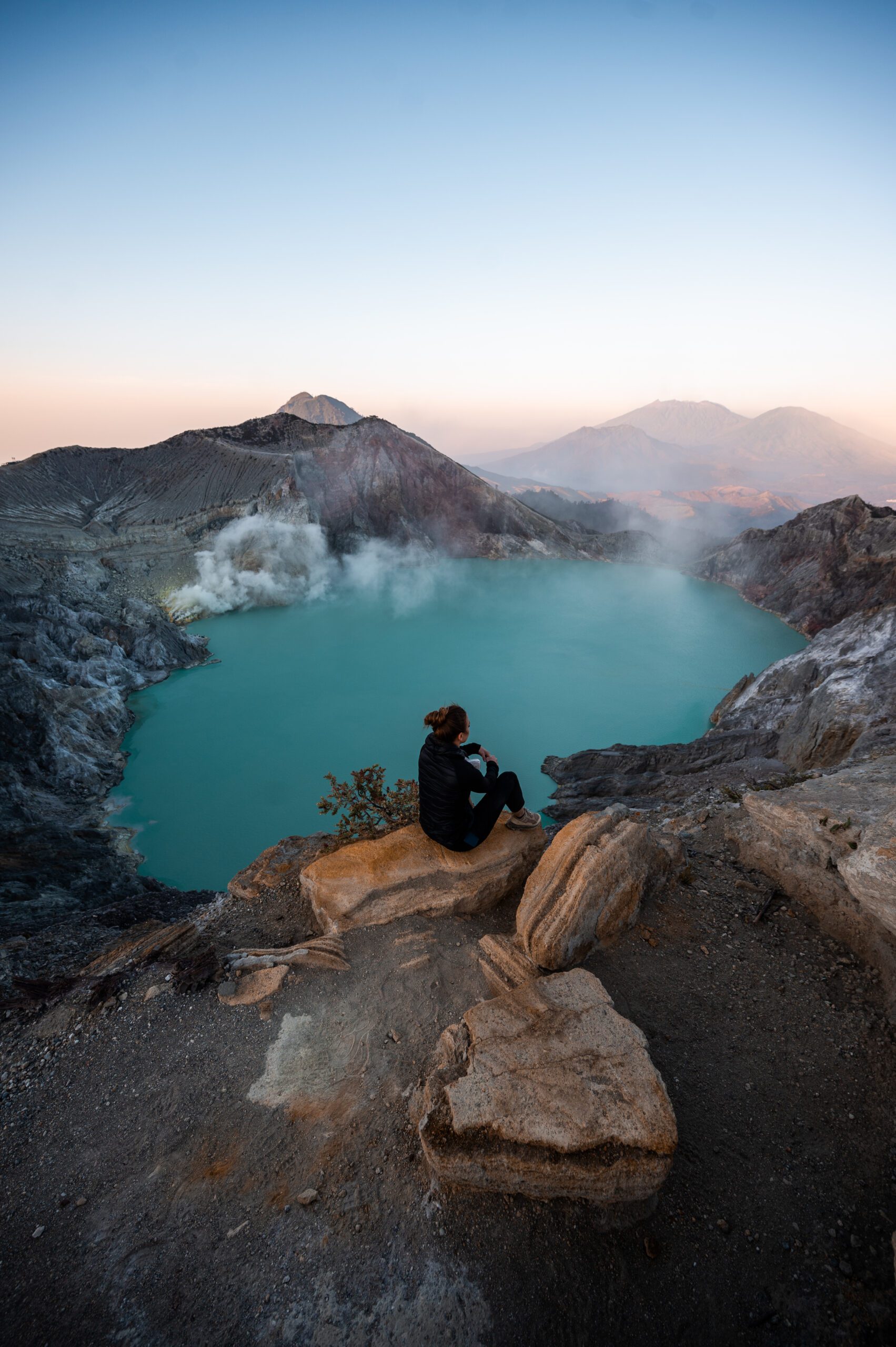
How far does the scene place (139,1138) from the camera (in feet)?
12.7

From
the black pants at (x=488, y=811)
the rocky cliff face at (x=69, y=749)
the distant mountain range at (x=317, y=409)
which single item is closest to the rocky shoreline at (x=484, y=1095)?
the black pants at (x=488, y=811)

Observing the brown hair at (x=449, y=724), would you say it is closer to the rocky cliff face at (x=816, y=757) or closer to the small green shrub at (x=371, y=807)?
the small green shrub at (x=371, y=807)

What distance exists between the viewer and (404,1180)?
11.2 feet

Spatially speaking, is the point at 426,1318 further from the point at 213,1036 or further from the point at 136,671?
the point at 136,671

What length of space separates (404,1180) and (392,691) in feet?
59.8

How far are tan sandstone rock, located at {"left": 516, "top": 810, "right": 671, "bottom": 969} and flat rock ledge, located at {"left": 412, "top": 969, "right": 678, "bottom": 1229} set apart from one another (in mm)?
934

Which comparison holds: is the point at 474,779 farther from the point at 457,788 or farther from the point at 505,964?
the point at 505,964

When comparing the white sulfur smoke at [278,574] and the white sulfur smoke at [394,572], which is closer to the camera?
the white sulfur smoke at [278,574]

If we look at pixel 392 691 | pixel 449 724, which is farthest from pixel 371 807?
pixel 392 691

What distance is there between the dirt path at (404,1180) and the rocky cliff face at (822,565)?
88.9 feet

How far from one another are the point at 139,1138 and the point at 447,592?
33.0 meters

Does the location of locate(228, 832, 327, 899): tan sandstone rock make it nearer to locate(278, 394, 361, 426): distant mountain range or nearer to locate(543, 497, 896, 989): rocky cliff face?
locate(543, 497, 896, 989): rocky cliff face

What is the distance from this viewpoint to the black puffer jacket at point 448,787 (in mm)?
5266

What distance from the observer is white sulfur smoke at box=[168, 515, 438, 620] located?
31.0m
